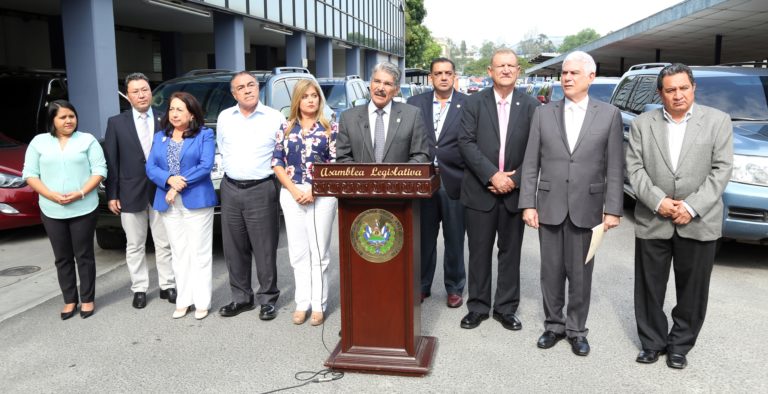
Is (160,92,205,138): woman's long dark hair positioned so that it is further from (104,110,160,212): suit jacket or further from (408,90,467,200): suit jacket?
Result: (408,90,467,200): suit jacket

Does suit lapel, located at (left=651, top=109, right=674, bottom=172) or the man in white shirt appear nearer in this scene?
suit lapel, located at (left=651, top=109, right=674, bottom=172)

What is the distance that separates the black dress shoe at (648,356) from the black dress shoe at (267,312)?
2628 millimetres

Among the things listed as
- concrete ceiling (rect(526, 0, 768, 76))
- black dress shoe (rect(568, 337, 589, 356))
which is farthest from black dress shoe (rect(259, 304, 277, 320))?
concrete ceiling (rect(526, 0, 768, 76))

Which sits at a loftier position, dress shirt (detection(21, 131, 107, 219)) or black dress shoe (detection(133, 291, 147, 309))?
dress shirt (detection(21, 131, 107, 219))

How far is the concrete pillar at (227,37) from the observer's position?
56.5ft

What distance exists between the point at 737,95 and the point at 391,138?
15.9 feet

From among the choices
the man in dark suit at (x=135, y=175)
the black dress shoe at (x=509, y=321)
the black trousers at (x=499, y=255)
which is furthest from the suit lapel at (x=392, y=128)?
the man in dark suit at (x=135, y=175)

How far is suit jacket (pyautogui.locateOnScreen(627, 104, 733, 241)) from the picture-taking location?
3.74m

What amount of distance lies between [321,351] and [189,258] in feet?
4.71

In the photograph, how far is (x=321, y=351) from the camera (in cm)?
427

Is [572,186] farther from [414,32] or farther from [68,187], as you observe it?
[414,32]

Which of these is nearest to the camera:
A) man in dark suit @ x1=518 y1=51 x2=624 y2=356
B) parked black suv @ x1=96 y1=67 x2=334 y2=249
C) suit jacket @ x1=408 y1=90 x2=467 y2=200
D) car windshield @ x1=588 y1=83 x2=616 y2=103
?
man in dark suit @ x1=518 y1=51 x2=624 y2=356

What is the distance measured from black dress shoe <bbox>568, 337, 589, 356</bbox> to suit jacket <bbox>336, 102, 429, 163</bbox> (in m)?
1.58

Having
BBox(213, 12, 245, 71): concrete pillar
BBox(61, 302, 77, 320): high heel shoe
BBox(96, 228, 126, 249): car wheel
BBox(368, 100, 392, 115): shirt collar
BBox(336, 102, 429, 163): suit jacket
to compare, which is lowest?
BBox(61, 302, 77, 320): high heel shoe
